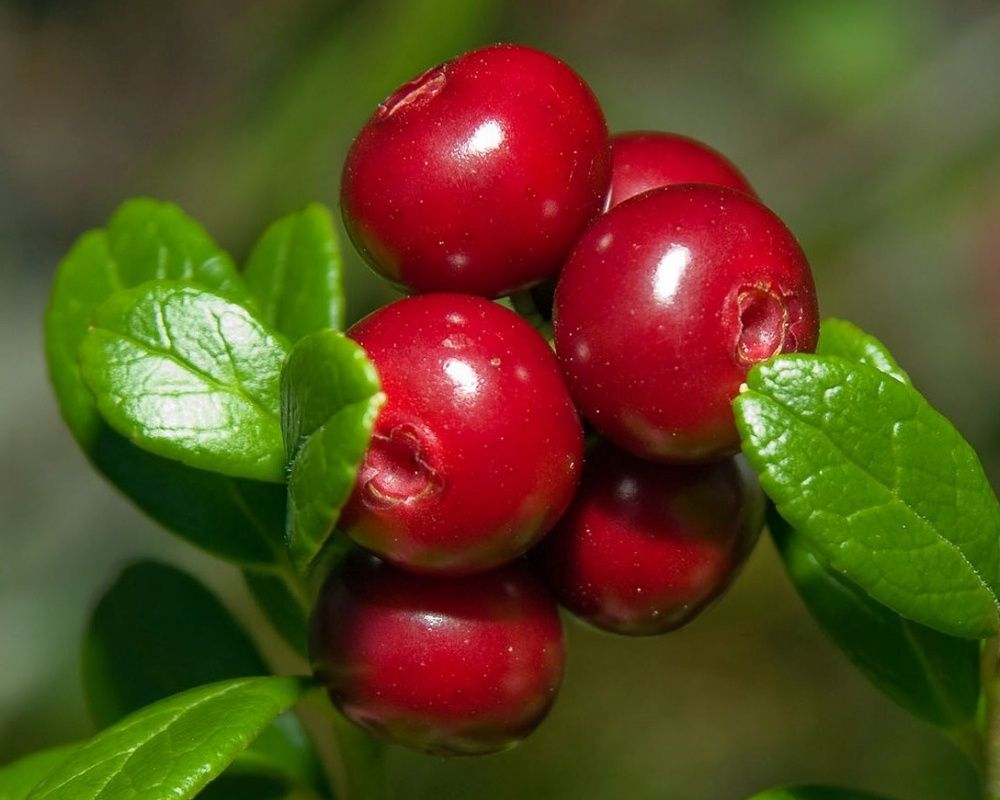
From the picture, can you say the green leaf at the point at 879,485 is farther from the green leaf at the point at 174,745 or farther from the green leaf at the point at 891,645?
the green leaf at the point at 174,745

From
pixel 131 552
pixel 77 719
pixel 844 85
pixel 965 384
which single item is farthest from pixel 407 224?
pixel 844 85

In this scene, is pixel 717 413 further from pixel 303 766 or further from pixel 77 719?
pixel 77 719

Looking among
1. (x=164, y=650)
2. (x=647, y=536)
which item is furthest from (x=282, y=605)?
(x=647, y=536)

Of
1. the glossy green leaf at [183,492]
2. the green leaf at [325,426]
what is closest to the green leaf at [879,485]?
the green leaf at [325,426]

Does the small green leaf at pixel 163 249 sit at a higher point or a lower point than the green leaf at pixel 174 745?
higher

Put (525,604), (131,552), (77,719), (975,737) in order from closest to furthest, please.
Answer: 1. (525,604)
2. (975,737)
3. (77,719)
4. (131,552)

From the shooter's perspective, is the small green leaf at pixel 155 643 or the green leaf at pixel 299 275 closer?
the green leaf at pixel 299 275

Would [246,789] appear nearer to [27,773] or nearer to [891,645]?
[27,773]
